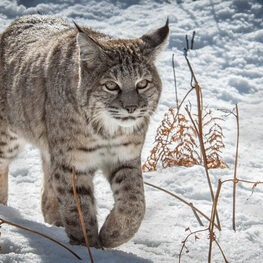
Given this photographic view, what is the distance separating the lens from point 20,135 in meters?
4.52

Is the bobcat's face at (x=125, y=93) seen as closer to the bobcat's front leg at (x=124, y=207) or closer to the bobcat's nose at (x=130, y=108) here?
the bobcat's nose at (x=130, y=108)

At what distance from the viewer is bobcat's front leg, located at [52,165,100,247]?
11.6 feet

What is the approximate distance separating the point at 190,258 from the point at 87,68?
4.29 ft

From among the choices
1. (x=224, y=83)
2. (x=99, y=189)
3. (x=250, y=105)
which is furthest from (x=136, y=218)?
(x=224, y=83)

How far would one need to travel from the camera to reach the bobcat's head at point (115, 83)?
3.39 metres

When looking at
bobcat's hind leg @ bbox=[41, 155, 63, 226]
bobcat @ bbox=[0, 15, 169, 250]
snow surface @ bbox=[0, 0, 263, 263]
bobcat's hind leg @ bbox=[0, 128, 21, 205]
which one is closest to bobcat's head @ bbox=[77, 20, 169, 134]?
bobcat @ bbox=[0, 15, 169, 250]

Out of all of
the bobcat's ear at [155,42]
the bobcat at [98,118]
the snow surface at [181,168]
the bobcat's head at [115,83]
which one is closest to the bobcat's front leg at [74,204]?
the bobcat at [98,118]

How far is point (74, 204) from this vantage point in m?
3.57

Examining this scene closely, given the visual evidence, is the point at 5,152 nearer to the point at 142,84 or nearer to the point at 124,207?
the point at 124,207

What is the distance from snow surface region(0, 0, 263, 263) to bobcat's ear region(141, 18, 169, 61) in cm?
117

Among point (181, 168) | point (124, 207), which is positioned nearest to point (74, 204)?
point (124, 207)

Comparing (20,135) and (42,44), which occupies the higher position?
(42,44)

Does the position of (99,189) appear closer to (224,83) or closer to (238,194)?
(238,194)

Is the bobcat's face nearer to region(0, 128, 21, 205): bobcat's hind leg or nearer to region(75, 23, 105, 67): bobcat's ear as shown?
region(75, 23, 105, 67): bobcat's ear
